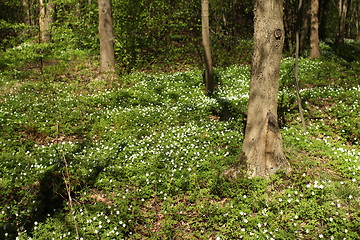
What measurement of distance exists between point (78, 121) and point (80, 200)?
13.1 feet

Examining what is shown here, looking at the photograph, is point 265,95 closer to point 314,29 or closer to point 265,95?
point 265,95

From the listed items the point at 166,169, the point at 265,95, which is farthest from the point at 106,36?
the point at 265,95

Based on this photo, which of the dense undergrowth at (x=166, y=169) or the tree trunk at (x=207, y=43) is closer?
the dense undergrowth at (x=166, y=169)

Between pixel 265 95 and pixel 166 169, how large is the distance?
2.73 meters

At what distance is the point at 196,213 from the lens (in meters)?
4.67

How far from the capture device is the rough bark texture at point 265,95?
14.9ft

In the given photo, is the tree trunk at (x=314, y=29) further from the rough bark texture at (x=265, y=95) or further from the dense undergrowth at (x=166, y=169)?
the rough bark texture at (x=265, y=95)

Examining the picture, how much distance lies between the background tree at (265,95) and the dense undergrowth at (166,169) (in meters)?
0.42

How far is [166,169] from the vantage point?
18.8 ft

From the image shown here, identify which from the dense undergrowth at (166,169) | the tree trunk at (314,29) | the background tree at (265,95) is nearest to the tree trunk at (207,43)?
the dense undergrowth at (166,169)

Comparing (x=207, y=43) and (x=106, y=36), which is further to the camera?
(x=106, y=36)

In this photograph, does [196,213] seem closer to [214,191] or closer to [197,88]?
[214,191]

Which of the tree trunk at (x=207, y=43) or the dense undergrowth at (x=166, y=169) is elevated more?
the tree trunk at (x=207, y=43)

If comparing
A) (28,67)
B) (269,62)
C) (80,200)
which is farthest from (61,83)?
(269,62)
